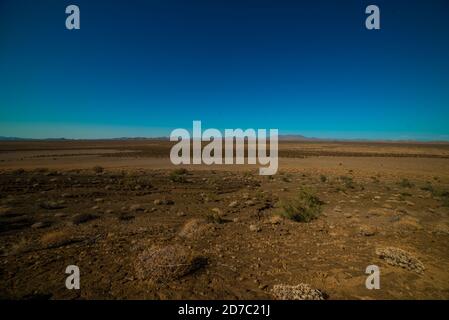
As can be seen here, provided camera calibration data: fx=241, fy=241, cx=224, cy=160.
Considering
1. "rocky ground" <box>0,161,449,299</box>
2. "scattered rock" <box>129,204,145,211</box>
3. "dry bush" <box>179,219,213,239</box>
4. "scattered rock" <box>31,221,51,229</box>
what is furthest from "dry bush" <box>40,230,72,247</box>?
"scattered rock" <box>129,204,145,211</box>

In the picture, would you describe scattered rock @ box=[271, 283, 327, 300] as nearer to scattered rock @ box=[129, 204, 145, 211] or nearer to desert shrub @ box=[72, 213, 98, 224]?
desert shrub @ box=[72, 213, 98, 224]

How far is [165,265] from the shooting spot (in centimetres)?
529

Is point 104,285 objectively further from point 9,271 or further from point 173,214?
point 173,214

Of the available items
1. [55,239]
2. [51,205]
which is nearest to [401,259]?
[55,239]

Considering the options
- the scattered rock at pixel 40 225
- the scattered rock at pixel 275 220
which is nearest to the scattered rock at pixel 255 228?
the scattered rock at pixel 275 220

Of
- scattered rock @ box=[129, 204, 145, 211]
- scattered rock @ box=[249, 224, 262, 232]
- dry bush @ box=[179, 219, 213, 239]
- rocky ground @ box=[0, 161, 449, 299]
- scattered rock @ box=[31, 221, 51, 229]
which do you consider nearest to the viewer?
rocky ground @ box=[0, 161, 449, 299]

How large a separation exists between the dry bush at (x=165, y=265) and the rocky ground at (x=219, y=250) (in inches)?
0.9

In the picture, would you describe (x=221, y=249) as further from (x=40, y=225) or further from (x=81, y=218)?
(x=40, y=225)

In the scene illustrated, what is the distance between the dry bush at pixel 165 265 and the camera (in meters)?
5.15

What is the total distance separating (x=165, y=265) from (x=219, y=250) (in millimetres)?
1811

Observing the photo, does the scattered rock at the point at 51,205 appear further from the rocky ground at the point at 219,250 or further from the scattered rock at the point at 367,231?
the scattered rock at the point at 367,231

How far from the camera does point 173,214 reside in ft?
34.4

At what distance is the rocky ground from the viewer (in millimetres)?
4902

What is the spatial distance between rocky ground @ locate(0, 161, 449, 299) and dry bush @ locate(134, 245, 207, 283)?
2cm
